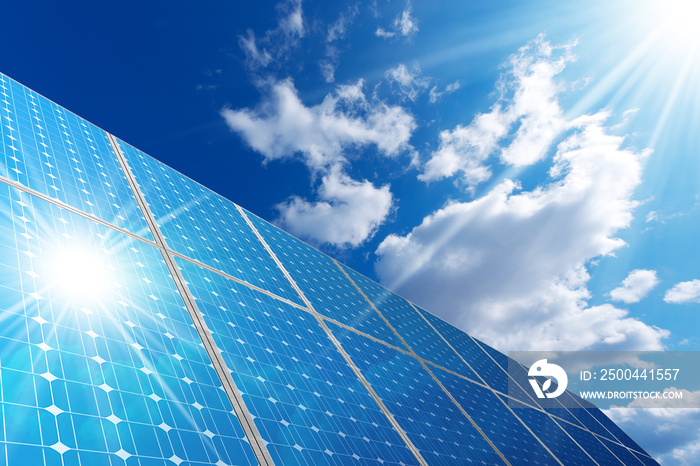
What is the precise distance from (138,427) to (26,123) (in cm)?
837

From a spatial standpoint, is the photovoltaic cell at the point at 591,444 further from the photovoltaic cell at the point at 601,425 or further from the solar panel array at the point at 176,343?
the solar panel array at the point at 176,343

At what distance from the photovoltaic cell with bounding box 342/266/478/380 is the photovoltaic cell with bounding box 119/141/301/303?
6270 millimetres

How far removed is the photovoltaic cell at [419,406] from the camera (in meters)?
9.91

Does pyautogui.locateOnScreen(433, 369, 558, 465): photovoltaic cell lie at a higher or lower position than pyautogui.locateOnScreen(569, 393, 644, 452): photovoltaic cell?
lower

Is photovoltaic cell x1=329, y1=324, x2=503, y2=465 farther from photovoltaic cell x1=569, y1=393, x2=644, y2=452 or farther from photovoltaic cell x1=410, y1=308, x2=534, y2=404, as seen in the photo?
photovoltaic cell x1=569, y1=393, x2=644, y2=452

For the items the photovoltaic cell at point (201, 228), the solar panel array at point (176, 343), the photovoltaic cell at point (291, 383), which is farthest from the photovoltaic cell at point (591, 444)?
the photovoltaic cell at point (201, 228)

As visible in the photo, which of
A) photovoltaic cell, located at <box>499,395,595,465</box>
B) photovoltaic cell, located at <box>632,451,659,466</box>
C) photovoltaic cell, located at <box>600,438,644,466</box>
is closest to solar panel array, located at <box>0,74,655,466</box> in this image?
photovoltaic cell, located at <box>499,395,595,465</box>

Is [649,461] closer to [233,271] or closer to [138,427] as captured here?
[233,271]

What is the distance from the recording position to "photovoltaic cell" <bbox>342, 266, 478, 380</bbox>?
55.1 ft

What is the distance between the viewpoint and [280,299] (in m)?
11.5

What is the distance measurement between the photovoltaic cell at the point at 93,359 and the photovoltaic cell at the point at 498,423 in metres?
9.78

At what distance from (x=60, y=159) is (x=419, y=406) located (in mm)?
10679

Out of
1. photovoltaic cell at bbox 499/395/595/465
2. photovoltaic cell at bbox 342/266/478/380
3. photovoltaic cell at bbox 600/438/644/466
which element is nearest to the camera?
photovoltaic cell at bbox 499/395/595/465

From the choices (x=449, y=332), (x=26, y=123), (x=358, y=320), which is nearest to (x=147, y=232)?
(x=26, y=123)
